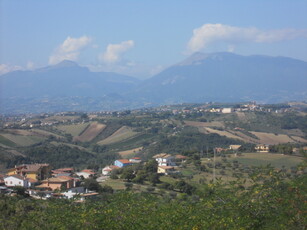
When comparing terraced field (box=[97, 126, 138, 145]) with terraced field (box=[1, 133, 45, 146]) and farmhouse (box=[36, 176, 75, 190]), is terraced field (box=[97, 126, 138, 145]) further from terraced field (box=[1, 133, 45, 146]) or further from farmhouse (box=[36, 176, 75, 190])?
farmhouse (box=[36, 176, 75, 190])

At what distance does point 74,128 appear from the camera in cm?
8250

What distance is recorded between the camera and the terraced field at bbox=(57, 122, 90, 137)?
7962cm

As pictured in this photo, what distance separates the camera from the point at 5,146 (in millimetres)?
58969

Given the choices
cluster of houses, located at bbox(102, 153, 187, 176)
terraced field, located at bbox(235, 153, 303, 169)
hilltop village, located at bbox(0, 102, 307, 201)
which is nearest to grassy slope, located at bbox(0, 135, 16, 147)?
hilltop village, located at bbox(0, 102, 307, 201)

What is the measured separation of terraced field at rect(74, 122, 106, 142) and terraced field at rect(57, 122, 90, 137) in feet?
2.85

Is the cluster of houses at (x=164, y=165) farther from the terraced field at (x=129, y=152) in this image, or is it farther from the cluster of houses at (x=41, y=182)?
the terraced field at (x=129, y=152)

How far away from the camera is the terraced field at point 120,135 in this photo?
242 ft

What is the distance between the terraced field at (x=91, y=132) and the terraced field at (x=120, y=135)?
2813 millimetres

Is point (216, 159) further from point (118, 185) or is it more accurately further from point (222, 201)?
point (222, 201)

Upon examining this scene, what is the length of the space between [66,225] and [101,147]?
183 feet

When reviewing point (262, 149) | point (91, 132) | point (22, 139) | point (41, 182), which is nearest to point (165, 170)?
point (41, 182)

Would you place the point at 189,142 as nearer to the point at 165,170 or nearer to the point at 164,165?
the point at 164,165

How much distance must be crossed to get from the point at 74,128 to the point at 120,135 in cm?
1044

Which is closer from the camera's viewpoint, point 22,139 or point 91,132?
point 22,139
